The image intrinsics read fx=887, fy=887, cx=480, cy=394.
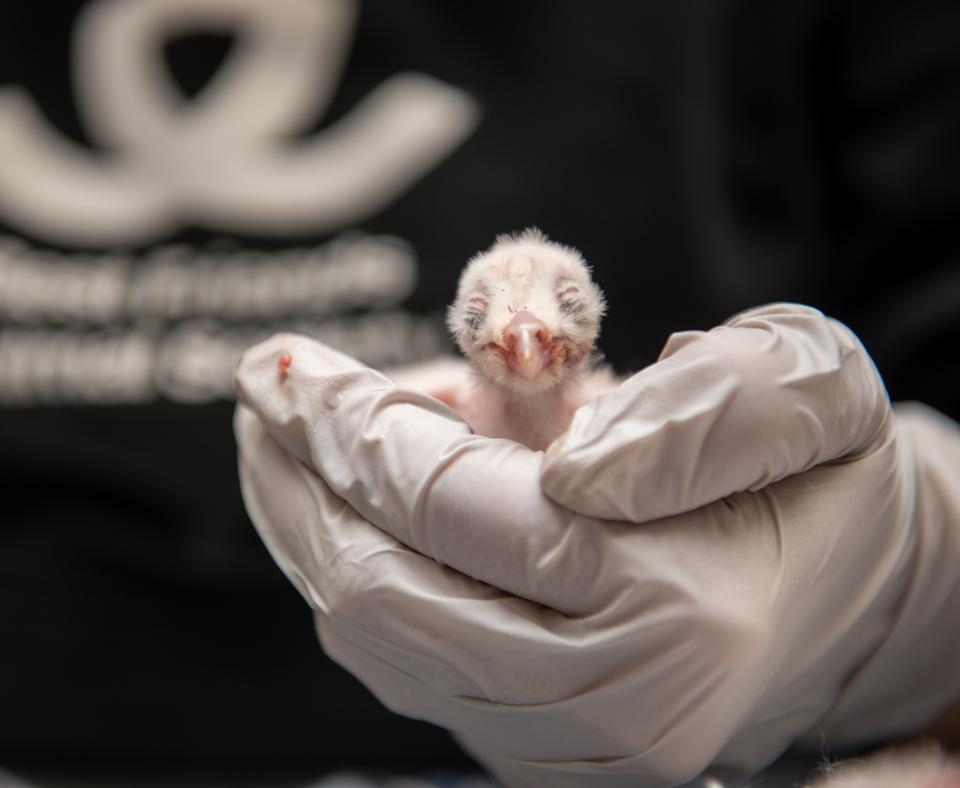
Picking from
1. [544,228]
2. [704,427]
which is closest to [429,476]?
[704,427]

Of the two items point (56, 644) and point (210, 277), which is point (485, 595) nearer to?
point (210, 277)

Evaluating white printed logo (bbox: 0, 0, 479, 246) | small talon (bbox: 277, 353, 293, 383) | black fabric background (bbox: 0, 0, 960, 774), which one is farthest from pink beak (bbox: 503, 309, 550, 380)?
white printed logo (bbox: 0, 0, 479, 246)

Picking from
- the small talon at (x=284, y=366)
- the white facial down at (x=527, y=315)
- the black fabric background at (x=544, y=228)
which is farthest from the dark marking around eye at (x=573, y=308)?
the black fabric background at (x=544, y=228)

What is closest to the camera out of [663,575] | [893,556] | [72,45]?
[663,575]

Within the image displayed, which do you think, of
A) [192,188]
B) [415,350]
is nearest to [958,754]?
[415,350]

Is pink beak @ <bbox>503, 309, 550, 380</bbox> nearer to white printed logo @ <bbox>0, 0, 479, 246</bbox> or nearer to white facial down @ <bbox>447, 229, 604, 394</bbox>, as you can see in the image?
white facial down @ <bbox>447, 229, 604, 394</bbox>

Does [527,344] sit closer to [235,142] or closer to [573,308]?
[573,308]
